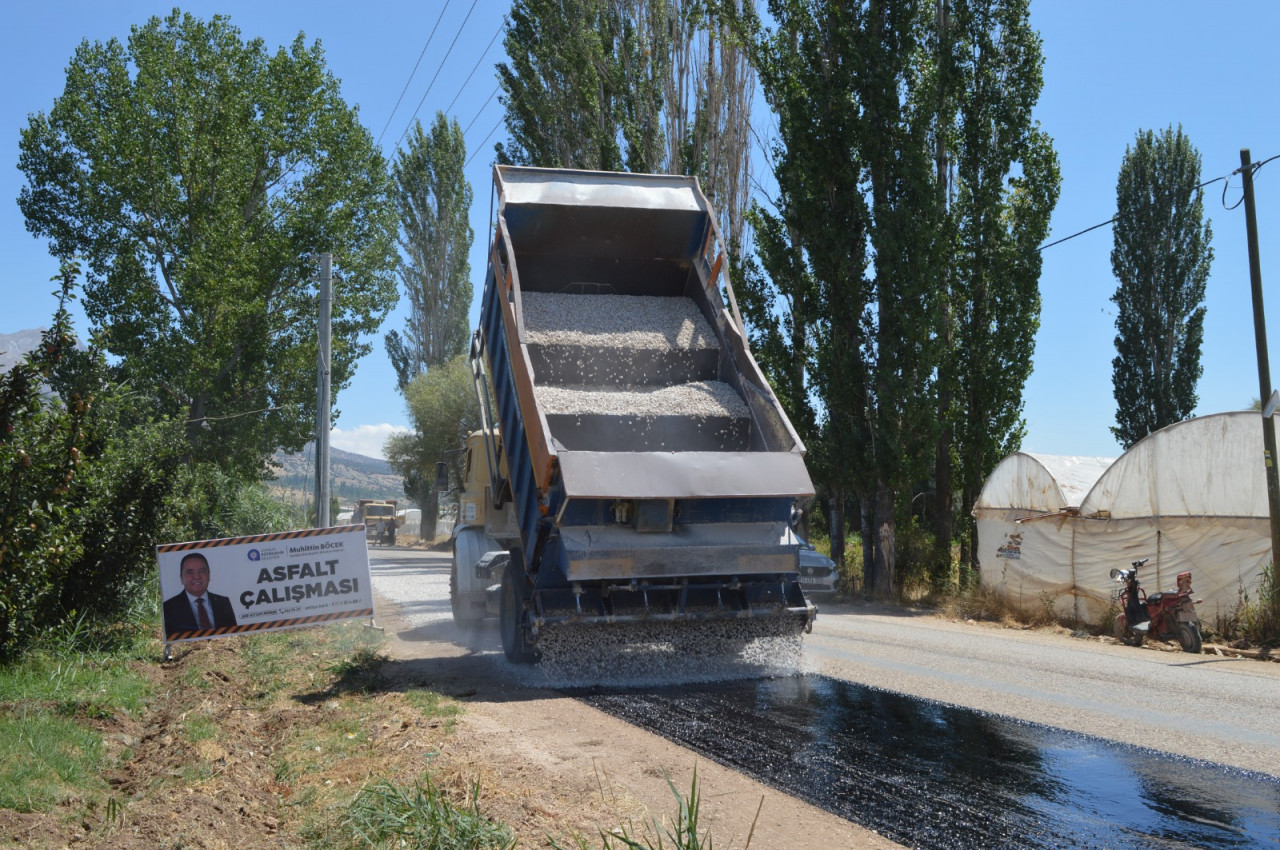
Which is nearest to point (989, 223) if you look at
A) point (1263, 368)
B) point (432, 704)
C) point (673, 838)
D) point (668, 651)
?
point (1263, 368)

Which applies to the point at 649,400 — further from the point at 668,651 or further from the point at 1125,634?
the point at 1125,634

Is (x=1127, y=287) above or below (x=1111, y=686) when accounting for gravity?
above

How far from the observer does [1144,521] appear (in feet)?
46.8

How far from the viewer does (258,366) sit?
27391 millimetres

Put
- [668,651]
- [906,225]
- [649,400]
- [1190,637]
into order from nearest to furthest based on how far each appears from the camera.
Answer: [668,651], [649,400], [1190,637], [906,225]

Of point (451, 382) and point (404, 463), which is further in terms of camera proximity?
point (404, 463)

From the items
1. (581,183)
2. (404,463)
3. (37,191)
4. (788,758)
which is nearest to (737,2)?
(581,183)

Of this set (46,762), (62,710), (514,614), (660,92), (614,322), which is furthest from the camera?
(660,92)

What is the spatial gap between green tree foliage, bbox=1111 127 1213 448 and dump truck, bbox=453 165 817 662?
78.9 ft

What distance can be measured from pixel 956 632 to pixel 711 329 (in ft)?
20.8

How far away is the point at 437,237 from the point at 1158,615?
37426 millimetres

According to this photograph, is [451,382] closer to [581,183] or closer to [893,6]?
[893,6]

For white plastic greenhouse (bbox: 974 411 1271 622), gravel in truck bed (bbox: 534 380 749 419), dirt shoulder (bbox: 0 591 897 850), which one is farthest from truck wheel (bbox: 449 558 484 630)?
white plastic greenhouse (bbox: 974 411 1271 622)

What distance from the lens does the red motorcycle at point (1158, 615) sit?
1231 cm
